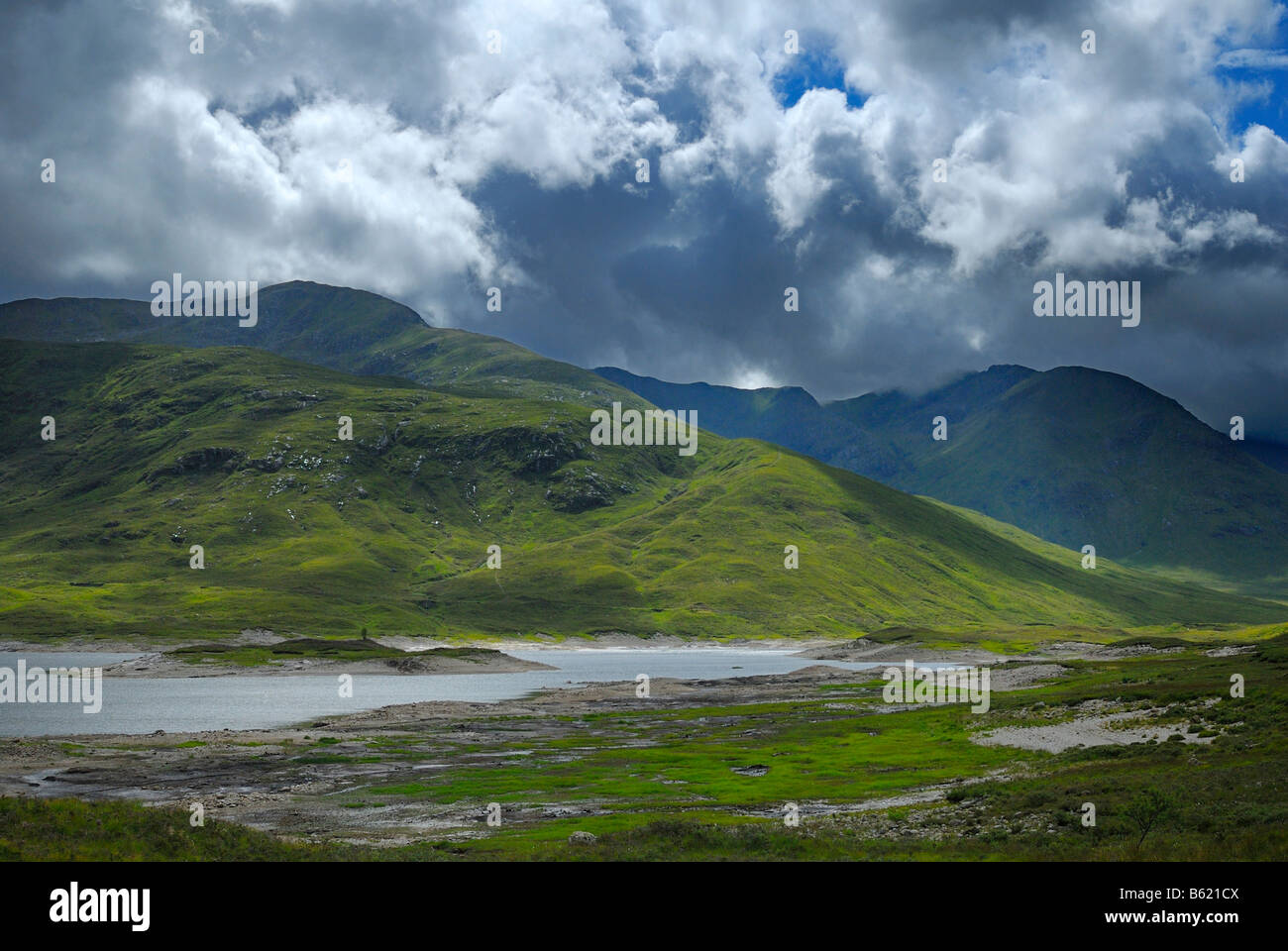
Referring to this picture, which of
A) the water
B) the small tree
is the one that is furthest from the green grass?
the water

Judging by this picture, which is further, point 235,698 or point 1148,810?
point 235,698

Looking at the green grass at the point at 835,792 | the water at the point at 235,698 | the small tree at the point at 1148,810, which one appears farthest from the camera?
the water at the point at 235,698

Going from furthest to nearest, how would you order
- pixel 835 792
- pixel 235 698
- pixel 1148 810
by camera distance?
pixel 235 698 < pixel 835 792 < pixel 1148 810

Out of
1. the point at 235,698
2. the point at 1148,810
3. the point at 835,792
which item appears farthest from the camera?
the point at 235,698

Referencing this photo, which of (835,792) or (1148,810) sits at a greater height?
(1148,810)

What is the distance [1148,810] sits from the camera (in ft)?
115

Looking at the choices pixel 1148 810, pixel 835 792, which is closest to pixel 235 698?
pixel 835 792

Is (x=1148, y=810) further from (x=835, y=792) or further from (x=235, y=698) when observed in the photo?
(x=235, y=698)

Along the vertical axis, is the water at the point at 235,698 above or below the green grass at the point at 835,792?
below

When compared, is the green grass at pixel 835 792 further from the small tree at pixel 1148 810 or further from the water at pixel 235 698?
the water at pixel 235 698

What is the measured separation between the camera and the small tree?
114 ft

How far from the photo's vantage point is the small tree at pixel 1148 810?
114 ft

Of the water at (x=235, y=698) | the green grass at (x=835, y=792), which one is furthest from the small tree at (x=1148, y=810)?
the water at (x=235, y=698)

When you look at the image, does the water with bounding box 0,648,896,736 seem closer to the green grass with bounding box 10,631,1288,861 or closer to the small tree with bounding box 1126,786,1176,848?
the green grass with bounding box 10,631,1288,861
